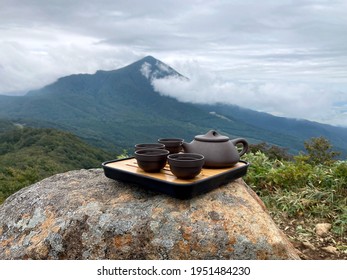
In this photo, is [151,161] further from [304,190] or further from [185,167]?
[304,190]

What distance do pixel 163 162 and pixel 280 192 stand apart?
9.12 feet

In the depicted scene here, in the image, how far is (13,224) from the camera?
3443 mm

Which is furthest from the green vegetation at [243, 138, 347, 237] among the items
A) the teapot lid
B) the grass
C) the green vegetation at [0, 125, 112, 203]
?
the green vegetation at [0, 125, 112, 203]

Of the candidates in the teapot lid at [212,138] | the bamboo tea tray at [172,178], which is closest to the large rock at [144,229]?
the bamboo tea tray at [172,178]

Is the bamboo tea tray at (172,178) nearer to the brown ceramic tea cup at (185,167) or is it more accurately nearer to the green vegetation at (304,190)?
the brown ceramic tea cup at (185,167)

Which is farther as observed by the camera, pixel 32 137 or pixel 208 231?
pixel 32 137

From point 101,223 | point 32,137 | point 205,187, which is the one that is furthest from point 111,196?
point 32,137

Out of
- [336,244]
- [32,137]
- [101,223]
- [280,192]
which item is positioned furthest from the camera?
[32,137]

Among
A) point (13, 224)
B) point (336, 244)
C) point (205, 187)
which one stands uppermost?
point (205, 187)

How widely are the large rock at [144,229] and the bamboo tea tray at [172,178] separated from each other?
12cm

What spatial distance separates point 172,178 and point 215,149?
0.66 metres

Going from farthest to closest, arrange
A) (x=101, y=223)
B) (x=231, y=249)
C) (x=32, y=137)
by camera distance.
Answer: (x=32, y=137)
(x=101, y=223)
(x=231, y=249)

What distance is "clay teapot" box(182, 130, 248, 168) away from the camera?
11.6ft

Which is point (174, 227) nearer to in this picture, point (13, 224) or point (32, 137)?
point (13, 224)
